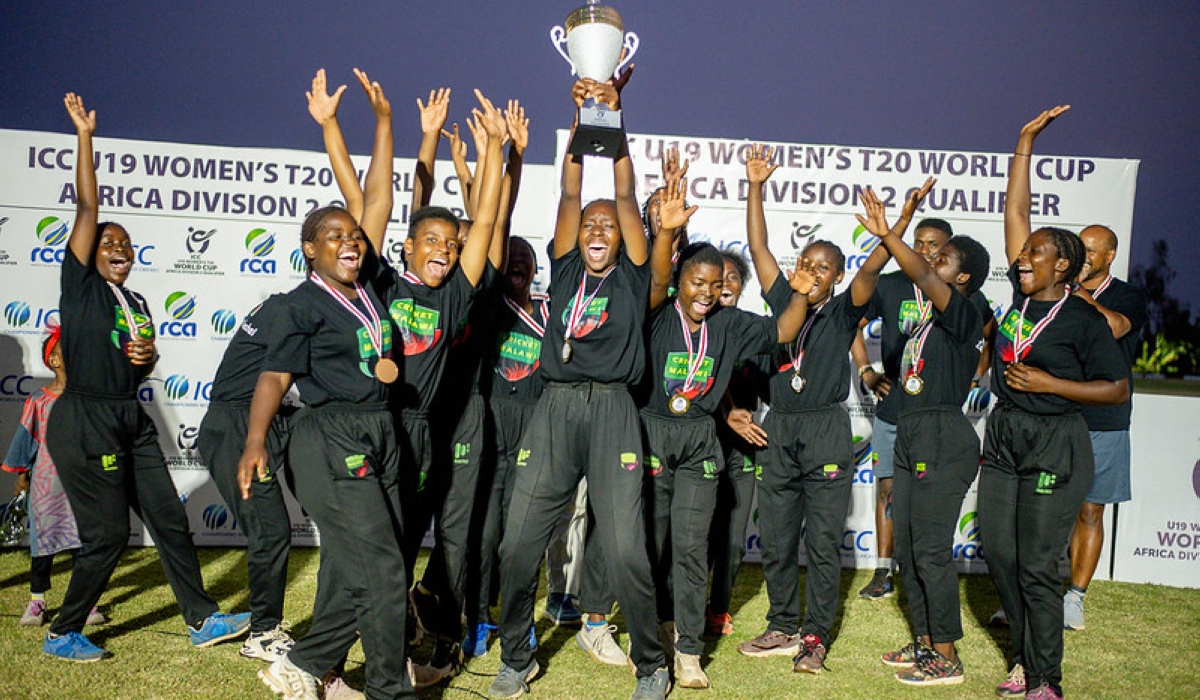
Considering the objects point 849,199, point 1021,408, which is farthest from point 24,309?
point 1021,408

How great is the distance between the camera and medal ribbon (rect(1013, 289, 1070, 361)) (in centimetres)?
473

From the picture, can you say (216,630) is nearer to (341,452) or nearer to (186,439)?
(341,452)

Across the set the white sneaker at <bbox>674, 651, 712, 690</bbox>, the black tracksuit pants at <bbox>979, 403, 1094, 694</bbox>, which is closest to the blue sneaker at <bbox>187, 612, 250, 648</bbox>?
the white sneaker at <bbox>674, 651, 712, 690</bbox>

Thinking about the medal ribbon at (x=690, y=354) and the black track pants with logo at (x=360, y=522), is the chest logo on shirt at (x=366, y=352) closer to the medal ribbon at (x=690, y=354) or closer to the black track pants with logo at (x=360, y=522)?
the black track pants with logo at (x=360, y=522)

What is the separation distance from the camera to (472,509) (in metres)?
5.20

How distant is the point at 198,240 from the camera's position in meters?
7.84

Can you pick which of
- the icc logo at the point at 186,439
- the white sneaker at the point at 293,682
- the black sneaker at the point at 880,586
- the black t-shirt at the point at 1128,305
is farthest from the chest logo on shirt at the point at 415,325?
the black t-shirt at the point at 1128,305

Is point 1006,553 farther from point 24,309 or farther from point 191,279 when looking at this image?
point 24,309

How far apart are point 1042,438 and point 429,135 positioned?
12.0ft

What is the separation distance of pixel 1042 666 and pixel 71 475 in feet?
17.0

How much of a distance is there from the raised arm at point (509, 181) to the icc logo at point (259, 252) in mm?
3523

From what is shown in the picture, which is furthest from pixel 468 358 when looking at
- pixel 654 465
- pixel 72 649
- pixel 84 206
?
pixel 72 649

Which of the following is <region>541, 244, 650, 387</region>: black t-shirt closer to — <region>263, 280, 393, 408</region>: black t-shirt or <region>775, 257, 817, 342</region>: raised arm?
<region>775, 257, 817, 342</region>: raised arm

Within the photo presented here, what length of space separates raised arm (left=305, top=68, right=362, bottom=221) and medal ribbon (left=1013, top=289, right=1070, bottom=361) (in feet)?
11.2
